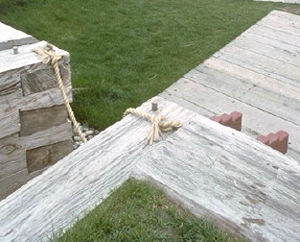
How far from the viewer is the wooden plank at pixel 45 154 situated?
14.1 ft

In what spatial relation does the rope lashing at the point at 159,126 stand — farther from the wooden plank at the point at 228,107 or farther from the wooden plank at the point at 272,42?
the wooden plank at the point at 272,42

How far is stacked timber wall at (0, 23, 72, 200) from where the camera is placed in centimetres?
382

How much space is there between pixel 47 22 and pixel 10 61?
4.10 meters

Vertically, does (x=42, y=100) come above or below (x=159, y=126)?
below

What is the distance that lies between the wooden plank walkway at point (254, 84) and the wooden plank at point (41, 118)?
1983mm

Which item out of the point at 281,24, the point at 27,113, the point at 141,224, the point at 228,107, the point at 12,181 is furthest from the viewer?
the point at 281,24

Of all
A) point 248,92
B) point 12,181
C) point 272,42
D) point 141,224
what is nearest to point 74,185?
point 141,224

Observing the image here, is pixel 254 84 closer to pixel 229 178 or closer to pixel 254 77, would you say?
pixel 254 77

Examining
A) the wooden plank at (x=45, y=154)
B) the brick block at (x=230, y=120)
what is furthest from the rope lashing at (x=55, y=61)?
the brick block at (x=230, y=120)

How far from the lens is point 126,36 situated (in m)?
7.39

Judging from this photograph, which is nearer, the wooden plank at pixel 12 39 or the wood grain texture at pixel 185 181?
the wood grain texture at pixel 185 181

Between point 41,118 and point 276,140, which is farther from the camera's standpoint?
point 41,118

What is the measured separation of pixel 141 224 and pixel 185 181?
34 cm

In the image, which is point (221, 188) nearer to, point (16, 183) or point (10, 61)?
point (10, 61)
